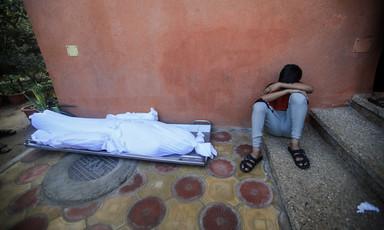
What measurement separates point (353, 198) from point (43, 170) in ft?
10.9

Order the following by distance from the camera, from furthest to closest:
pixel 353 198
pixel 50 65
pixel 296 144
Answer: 1. pixel 50 65
2. pixel 296 144
3. pixel 353 198

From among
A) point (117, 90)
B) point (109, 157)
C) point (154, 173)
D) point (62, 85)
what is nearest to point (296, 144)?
point (154, 173)

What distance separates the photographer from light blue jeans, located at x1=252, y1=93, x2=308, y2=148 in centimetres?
181

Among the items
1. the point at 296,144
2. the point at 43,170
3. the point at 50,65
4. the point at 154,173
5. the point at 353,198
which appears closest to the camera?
the point at 353,198

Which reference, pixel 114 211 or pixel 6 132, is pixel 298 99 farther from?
pixel 6 132

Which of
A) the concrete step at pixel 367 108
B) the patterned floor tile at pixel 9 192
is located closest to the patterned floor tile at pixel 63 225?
the patterned floor tile at pixel 9 192

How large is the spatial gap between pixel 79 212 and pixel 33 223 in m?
0.38

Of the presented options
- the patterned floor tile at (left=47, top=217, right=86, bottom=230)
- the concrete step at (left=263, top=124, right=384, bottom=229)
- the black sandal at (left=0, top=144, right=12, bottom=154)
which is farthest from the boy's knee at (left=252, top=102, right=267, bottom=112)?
the black sandal at (left=0, top=144, right=12, bottom=154)

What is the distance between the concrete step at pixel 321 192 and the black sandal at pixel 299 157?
0.05 metres

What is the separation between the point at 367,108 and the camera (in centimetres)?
201

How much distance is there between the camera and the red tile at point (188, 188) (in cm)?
168

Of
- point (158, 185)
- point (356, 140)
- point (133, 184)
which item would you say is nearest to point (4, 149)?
point (133, 184)

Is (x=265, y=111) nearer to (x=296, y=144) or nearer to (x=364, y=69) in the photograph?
(x=296, y=144)

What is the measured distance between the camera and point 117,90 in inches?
112
